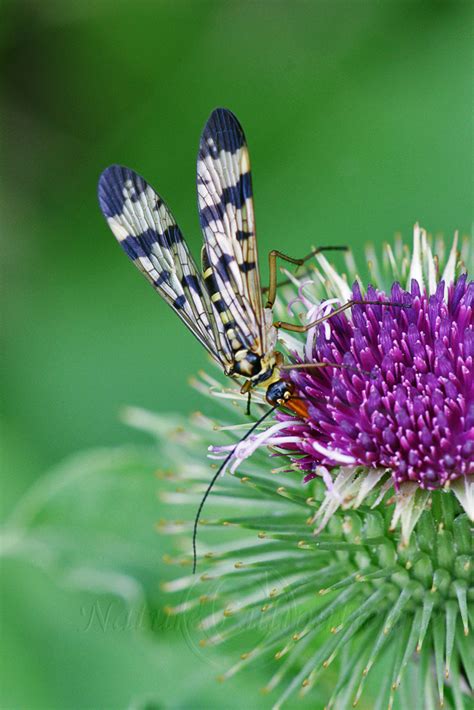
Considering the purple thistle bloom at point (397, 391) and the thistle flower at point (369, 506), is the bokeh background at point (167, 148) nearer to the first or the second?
the thistle flower at point (369, 506)

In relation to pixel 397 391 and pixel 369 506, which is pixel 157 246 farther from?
pixel 369 506

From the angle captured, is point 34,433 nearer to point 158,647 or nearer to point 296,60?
point 158,647

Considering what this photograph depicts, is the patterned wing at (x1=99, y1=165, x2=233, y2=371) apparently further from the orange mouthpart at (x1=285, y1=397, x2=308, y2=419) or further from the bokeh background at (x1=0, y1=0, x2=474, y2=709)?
the bokeh background at (x1=0, y1=0, x2=474, y2=709)

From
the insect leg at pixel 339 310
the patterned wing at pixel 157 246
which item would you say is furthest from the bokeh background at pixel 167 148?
the insect leg at pixel 339 310

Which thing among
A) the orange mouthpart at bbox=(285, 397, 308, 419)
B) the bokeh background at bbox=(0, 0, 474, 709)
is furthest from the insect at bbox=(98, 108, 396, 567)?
the bokeh background at bbox=(0, 0, 474, 709)

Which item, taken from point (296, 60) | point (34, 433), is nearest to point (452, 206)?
point (296, 60)

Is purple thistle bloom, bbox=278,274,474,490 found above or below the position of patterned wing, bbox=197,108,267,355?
below

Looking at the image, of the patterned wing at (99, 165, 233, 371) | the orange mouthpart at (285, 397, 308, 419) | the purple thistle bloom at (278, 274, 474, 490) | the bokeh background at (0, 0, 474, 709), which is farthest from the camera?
the bokeh background at (0, 0, 474, 709)

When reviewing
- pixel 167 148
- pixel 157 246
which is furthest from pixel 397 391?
pixel 167 148
